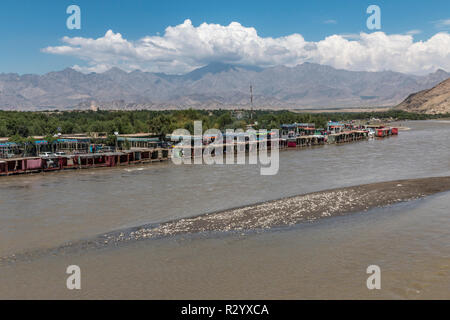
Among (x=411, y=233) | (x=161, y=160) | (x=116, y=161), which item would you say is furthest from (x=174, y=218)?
(x=161, y=160)

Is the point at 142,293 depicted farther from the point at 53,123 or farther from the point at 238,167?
the point at 53,123

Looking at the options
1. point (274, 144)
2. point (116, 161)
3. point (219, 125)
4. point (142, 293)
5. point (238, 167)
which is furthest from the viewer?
point (219, 125)

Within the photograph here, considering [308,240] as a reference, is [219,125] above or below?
above

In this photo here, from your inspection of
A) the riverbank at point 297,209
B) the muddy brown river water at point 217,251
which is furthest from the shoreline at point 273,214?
the muddy brown river water at point 217,251

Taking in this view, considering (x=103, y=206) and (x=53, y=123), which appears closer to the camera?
(x=103, y=206)

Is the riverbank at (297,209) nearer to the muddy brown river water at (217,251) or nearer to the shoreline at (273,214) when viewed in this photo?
the shoreline at (273,214)

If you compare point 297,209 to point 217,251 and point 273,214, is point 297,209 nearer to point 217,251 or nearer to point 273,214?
point 273,214

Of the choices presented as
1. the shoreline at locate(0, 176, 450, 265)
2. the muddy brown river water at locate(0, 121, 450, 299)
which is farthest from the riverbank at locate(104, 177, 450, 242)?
the muddy brown river water at locate(0, 121, 450, 299)
